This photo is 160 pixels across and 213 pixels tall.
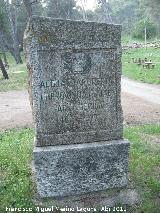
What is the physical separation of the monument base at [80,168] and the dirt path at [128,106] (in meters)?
5.58

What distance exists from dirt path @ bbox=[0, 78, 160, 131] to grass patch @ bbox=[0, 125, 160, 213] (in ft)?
8.17

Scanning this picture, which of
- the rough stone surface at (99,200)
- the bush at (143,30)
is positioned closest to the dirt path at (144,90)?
the rough stone surface at (99,200)

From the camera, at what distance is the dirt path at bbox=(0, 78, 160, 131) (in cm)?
1209

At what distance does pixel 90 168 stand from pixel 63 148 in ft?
1.62

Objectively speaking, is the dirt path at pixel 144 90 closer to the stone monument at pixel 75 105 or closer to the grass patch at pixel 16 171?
the grass patch at pixel 16 171

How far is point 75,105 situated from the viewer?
5.86 m

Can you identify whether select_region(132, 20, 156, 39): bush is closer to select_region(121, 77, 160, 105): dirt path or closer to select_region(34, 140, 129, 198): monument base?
select_region(121, 77, 160, 105): dirt path

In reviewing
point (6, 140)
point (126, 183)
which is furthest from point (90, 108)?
point (6, 140)

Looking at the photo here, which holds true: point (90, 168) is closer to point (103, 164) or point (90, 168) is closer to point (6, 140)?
point (103, 164)

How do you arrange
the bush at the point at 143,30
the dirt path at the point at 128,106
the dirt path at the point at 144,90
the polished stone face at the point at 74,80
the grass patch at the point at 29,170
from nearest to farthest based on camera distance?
the polished stone face at the point at 74,80
the grass patch at the point at 29,170
the dirt path at the point at 128,106
the dirt path at the point at 144,90
the bush at the point at 143,30

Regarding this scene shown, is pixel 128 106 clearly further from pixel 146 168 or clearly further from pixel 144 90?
pixel 146 168

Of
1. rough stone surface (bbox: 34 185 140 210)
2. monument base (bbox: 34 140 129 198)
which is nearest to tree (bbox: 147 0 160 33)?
monument base (bbox: 34 140 129 198)

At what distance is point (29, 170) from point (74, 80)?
76.1 inches

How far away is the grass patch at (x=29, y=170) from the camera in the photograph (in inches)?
224
